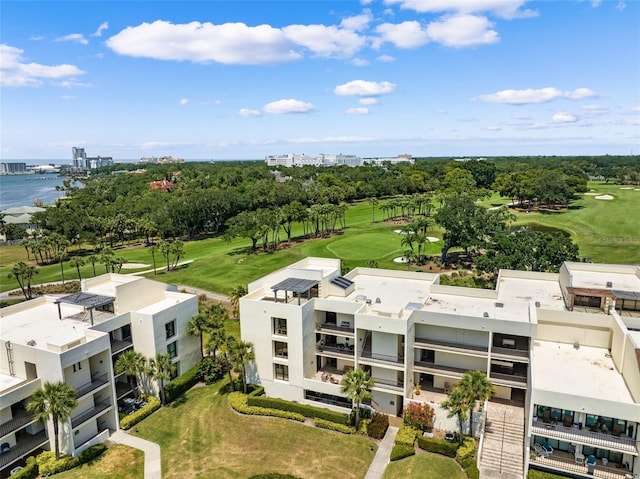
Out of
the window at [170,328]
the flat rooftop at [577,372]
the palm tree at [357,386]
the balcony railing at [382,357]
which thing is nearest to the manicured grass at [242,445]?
the palm tree at [357,386]

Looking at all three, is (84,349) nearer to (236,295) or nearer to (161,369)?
(161,369)

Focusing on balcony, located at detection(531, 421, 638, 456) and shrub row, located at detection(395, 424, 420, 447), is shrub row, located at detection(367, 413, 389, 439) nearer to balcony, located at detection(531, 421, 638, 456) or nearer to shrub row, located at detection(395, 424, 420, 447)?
shrub row, located at detection(395, 424, 420, 447)

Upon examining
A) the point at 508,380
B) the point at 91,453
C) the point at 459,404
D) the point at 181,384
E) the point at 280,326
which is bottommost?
the point at 91,453

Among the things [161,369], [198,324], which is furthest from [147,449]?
[198,324]

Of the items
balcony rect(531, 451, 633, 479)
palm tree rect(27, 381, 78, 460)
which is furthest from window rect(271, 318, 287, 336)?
balcony rect(531, 451, 633, 479)

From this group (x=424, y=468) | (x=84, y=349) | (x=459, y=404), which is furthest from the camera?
(x=84, y=349)

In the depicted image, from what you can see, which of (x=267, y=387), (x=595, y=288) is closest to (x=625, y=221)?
(x=595, y=288)
